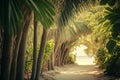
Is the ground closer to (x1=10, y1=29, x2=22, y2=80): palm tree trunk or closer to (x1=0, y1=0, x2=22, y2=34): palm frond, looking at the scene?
(x1=10, y1=29, x2=22, y2=80): palm tree trunk

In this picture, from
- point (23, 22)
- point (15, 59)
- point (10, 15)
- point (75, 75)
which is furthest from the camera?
point (75, 75)

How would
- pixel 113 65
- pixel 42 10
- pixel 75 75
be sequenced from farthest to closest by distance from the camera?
pixel 75 75, pixel 113 65, pixel 42 10

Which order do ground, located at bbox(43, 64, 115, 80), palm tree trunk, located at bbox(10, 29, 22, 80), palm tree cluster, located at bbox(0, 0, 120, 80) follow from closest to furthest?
1. palm tree cluster, located at bbox(0, 0, 120, 80)
2. palm tree trunk, located at bbox(10, 29, 22, 80)
3. ground, located at bbox(43, 64, 115, 80)

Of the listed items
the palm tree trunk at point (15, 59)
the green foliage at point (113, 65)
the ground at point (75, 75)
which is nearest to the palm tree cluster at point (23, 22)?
the palm tree trunk at point (15, 59)

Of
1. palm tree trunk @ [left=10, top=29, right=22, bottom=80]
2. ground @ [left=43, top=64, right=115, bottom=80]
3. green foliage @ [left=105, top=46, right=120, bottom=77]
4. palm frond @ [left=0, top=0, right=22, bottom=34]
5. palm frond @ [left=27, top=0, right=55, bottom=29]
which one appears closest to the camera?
palm frond @ [left=0, top=0, right=22, bottom=34]

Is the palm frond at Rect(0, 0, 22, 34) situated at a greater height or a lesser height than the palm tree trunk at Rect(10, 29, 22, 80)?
greater

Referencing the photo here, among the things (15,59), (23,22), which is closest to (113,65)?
(15,59)

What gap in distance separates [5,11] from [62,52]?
24.6m

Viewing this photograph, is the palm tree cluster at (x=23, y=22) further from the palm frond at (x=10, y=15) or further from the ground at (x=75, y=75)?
the ground at (x=75, y=75)

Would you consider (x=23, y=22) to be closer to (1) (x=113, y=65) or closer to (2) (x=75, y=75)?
(1) (x=113, y=65)

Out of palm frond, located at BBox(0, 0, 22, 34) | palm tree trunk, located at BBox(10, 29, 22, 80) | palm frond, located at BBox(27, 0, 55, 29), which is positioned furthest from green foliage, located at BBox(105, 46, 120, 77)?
palm frond, located at BBox(0, 0, 22, 34)

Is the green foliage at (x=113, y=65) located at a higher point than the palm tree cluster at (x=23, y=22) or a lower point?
lower

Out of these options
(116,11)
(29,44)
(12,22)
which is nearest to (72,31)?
(29,44)

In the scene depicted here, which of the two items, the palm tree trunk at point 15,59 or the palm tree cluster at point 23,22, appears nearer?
the palm tree cluster at point 23,22
